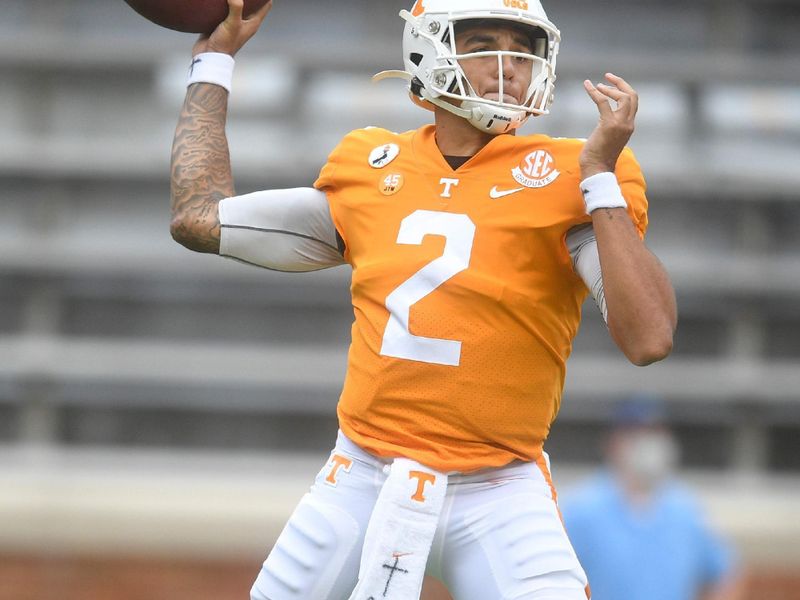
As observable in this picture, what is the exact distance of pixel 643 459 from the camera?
15.3 ft

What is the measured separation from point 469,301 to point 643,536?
2.21 meters

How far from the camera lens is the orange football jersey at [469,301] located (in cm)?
253

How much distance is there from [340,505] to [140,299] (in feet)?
15.0

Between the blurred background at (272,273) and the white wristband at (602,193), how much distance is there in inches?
166

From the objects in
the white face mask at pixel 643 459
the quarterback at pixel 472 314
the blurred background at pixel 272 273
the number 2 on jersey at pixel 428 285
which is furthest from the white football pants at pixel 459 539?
the blurred background at pixel 272 273

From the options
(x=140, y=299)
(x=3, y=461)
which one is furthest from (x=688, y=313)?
(x=3, y=461)

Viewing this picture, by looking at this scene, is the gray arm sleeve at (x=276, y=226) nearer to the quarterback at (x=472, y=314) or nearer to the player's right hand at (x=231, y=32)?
the quarterback at (x=472, y=314)

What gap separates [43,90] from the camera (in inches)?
283

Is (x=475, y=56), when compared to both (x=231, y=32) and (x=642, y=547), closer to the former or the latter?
(x=231, y=32)

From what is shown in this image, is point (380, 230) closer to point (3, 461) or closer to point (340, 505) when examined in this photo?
point (340, 505)

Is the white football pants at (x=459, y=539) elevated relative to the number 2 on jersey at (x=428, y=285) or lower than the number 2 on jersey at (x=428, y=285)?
lower

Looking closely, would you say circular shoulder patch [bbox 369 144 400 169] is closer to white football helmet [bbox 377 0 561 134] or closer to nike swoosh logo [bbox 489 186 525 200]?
white football helmet [bbox 377 0 561 134]

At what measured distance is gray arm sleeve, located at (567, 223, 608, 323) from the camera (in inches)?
98.0

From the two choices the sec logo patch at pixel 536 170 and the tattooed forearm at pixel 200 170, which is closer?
the sec logo patch at pixel 536 170
